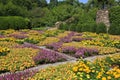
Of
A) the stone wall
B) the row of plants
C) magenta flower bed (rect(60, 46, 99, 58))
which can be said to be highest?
the stone wall

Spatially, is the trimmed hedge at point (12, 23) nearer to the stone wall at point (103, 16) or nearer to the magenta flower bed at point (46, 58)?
the stone wall at point (103, 16)

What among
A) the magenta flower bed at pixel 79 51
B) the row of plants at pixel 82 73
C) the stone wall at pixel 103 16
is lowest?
the magenta flower bed at pixel 79 51

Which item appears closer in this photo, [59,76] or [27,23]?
[59,76]

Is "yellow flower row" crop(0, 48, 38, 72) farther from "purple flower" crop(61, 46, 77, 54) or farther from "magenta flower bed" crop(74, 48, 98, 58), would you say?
"magenta flower bed" crop(74, 48, 98, 58)

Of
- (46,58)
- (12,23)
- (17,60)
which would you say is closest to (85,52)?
(46,58)

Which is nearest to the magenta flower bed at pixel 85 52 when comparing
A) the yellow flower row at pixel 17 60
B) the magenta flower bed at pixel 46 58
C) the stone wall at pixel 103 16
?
the magenta flower bed at pixel 46 58

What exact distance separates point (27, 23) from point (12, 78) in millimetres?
30959

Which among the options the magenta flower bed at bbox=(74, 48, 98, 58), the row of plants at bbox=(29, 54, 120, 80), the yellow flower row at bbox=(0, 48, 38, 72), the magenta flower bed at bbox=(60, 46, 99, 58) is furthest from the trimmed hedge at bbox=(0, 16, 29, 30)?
the row of plants at bbox=(29, 54, 120, 80)

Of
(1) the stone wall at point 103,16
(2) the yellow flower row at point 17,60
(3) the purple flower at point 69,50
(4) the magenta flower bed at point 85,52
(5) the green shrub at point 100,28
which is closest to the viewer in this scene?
(2) the yellow flower row at point 17,60

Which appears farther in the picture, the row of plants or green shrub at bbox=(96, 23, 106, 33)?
green shrub at bbox=(96, 23, 106, 33)

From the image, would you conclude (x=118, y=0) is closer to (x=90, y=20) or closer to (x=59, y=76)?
(x=90, y=20)

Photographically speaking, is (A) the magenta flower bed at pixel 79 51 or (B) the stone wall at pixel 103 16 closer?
(A) the magenta flower bed at pixel 79 51

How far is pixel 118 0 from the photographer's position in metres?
53.6

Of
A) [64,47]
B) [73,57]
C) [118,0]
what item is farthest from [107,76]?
[118,0]
